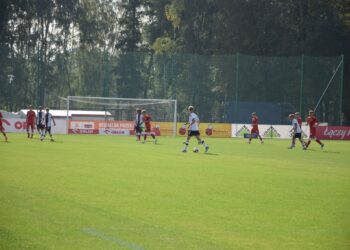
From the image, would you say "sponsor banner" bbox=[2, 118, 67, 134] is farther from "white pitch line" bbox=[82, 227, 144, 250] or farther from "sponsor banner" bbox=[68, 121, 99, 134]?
"white pitch line" bbox=[82, 227, 144, 250]

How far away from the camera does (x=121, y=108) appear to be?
47.3 meters

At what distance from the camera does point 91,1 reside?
75.1m

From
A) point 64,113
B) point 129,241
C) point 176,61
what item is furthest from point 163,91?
point 129,241

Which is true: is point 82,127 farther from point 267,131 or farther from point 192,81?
point 267,131

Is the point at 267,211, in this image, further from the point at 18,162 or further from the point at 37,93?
the point at 37,93

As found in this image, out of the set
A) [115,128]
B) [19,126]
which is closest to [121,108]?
[115,128]

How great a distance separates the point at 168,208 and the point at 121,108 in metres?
37.5

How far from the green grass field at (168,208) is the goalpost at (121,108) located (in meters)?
29.1

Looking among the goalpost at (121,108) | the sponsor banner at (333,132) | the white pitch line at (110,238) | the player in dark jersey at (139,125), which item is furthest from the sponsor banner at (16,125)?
the white pitch line at (110,238)

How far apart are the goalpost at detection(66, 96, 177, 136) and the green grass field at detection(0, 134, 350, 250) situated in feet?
95.5

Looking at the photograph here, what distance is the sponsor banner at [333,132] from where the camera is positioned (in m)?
50.2

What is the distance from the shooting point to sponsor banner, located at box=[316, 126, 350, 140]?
50.2m

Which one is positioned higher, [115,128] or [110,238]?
[115,128]

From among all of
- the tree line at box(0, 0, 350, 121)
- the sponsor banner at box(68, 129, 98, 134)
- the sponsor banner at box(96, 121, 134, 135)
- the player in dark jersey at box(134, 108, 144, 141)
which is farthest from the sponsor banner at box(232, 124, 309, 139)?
the player in dark jersey at box(134, 108, 144, 141)
